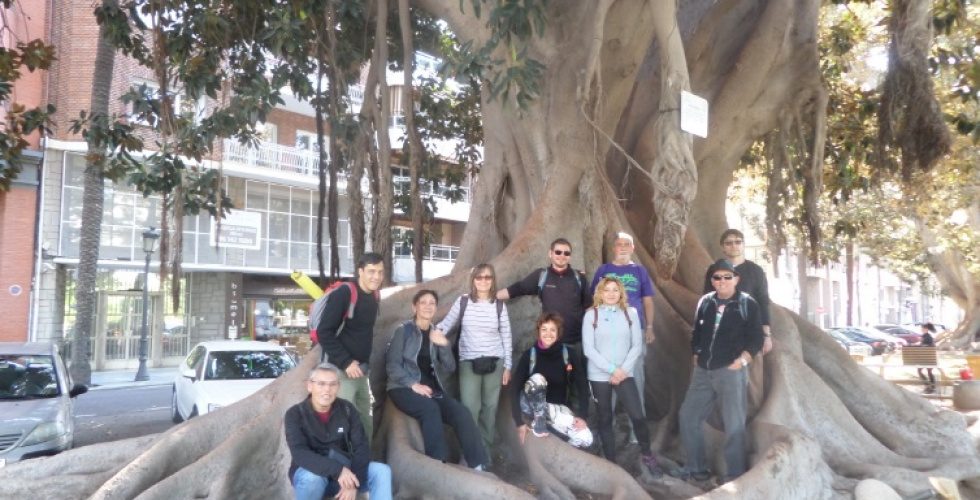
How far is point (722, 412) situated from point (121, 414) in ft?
39.7

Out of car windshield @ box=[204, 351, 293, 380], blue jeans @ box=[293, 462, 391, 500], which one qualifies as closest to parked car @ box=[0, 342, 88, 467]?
car windshield @ box=[204, 351, 293, 380]

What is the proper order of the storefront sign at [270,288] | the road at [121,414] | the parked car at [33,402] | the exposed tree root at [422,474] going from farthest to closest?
the storefront sign at [270,288] → the road at [121,414] → the parked car at [33,402] → the exposed tree root at [422,474]

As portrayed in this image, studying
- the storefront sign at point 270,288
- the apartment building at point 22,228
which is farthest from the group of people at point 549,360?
the storefront sign at point 270,288

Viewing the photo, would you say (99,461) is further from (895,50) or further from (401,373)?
(895,50)

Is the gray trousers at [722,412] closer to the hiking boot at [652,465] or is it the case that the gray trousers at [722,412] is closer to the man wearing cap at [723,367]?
the man wearing cap at [723,367]

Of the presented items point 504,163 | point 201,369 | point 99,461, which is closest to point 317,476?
point 99,461

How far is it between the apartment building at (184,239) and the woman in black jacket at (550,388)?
43.9 feet

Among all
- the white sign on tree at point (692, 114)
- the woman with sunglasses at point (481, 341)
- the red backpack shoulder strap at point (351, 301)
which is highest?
the white sign on tree at point (692, 114)

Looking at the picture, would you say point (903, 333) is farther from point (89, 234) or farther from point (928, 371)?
point (89, 234)

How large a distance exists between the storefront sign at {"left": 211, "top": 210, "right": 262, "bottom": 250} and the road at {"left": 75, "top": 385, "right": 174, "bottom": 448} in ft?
16.4

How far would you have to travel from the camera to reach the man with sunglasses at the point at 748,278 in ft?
21.1

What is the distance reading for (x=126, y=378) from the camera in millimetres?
21641

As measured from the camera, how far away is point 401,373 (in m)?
5.66

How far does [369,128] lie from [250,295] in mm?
18817
